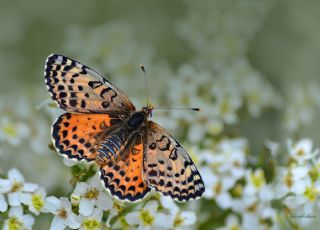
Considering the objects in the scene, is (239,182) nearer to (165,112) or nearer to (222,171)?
(222,171)

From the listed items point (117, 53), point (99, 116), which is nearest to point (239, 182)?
point (99, 116)

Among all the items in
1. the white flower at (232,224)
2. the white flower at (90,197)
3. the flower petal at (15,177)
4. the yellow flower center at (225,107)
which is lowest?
the white flower at (90,197)

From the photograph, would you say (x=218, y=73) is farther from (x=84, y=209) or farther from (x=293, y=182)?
(x=84, y=209)

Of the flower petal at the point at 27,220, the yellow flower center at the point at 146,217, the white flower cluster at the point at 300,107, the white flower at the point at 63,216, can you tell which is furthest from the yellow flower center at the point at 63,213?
the white flower cluster at the point at 300,107

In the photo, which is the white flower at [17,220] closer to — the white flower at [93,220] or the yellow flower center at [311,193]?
the white flower at [93,220]

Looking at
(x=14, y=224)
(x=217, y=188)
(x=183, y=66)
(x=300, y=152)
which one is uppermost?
(x=183, y=66)

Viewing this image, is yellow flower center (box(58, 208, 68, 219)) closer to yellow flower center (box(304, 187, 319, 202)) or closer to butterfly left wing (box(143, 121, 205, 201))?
butterfly left wing (box(143, 121, 205, 201))

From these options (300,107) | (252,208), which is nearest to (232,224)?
(252,208)
